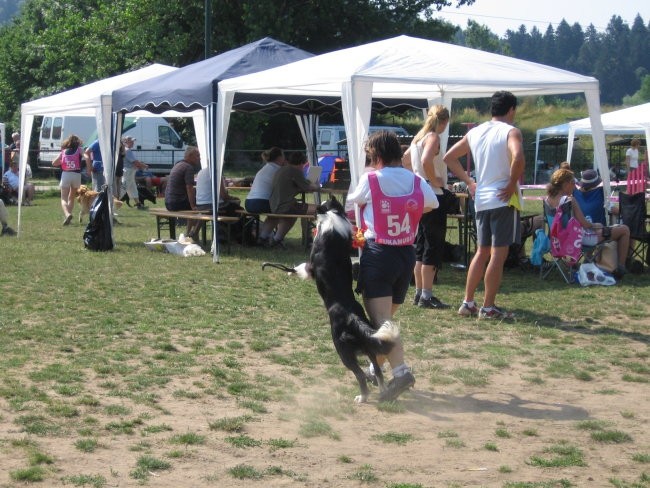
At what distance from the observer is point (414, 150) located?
29.9ft

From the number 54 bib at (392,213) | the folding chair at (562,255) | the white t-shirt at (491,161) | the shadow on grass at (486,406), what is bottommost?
the shadow on grass at (486,406)

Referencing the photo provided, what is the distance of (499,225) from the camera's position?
26.3 feet

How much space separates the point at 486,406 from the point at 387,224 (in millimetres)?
1234

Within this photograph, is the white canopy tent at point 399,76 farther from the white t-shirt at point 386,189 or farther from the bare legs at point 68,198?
the bare legs at point 68,198

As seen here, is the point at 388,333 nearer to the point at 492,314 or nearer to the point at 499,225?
the point at 499,225

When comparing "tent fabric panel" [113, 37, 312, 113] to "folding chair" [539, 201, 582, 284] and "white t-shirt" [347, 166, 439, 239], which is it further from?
"white t-shirt" [347, 166, 439, 239]

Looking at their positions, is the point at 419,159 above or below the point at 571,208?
above

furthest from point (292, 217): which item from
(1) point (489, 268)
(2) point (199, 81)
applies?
(1) point (489, 268)

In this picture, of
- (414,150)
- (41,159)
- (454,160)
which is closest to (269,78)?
(414,150)

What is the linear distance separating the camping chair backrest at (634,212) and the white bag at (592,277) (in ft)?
4.06

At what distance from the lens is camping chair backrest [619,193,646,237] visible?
37.8 feet

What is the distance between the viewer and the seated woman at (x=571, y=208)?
10539mm

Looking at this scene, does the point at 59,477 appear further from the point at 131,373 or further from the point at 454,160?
the point at 454,160

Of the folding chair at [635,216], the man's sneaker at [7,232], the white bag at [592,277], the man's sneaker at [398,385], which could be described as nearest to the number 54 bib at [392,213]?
the man's sneaker at [398,385]
